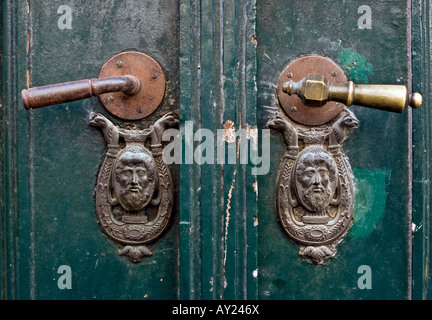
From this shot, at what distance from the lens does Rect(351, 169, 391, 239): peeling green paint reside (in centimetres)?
108

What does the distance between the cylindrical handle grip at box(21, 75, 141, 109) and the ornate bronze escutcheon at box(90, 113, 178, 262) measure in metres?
0.12

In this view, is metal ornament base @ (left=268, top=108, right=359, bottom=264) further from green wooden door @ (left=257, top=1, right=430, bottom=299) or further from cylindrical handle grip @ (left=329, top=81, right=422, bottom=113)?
cylindrical handle grip @ (left=329, top=81, right=422, bottom=113)

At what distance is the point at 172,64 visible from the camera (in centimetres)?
110

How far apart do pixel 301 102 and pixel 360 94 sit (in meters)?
0.17

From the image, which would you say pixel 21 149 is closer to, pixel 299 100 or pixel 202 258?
pixel 202 258

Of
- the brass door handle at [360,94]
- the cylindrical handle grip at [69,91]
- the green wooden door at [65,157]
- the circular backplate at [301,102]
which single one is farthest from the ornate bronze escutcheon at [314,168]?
the cylindrical handle grip at [69,91]

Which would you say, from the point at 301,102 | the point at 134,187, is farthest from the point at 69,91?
the point at 301,102

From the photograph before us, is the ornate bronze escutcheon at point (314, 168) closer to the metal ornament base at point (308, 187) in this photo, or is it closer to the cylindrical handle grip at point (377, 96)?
the metal ornament base at point (308, 187)

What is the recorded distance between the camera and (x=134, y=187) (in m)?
1.07

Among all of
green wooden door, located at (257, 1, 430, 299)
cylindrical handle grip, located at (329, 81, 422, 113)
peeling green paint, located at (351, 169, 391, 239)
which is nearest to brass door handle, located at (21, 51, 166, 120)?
green wooden door, located at (257, 1, 430, 299)

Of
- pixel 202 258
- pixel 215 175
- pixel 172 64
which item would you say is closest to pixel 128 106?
pixel 172 64

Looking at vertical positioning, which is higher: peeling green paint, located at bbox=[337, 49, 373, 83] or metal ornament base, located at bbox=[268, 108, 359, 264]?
peeling green paint, located at bbox=[337, 49, 373, 83]

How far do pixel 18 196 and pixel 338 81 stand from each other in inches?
34.8

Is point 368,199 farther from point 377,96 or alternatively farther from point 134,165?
point 134,165
